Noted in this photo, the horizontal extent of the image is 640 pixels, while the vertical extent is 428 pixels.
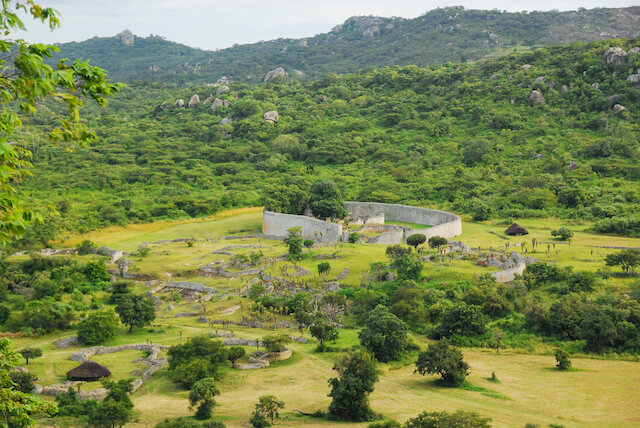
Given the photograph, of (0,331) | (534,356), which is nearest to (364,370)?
(534,356)

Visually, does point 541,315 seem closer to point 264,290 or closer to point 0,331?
point 264,290

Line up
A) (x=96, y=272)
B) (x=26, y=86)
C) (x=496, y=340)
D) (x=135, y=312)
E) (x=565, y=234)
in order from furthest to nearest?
(x=565, y=234), (x=96, y=272), (x=135, y=312), (x=496, y=340), (x=26, y=86)

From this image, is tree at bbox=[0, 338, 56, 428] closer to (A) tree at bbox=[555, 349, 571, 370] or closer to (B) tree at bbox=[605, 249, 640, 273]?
(A) tree at bbox=[555, 349, 571, 370]

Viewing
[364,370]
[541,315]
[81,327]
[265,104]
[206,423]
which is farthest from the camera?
[265,104]

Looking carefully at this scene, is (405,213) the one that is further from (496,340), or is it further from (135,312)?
(135,312)

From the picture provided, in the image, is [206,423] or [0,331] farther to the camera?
[0,331]

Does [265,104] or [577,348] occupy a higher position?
[265,104]

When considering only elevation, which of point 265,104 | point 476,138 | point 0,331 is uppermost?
point 265,104

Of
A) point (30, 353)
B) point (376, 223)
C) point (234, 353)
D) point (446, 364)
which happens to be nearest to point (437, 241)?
point (376, 223)
